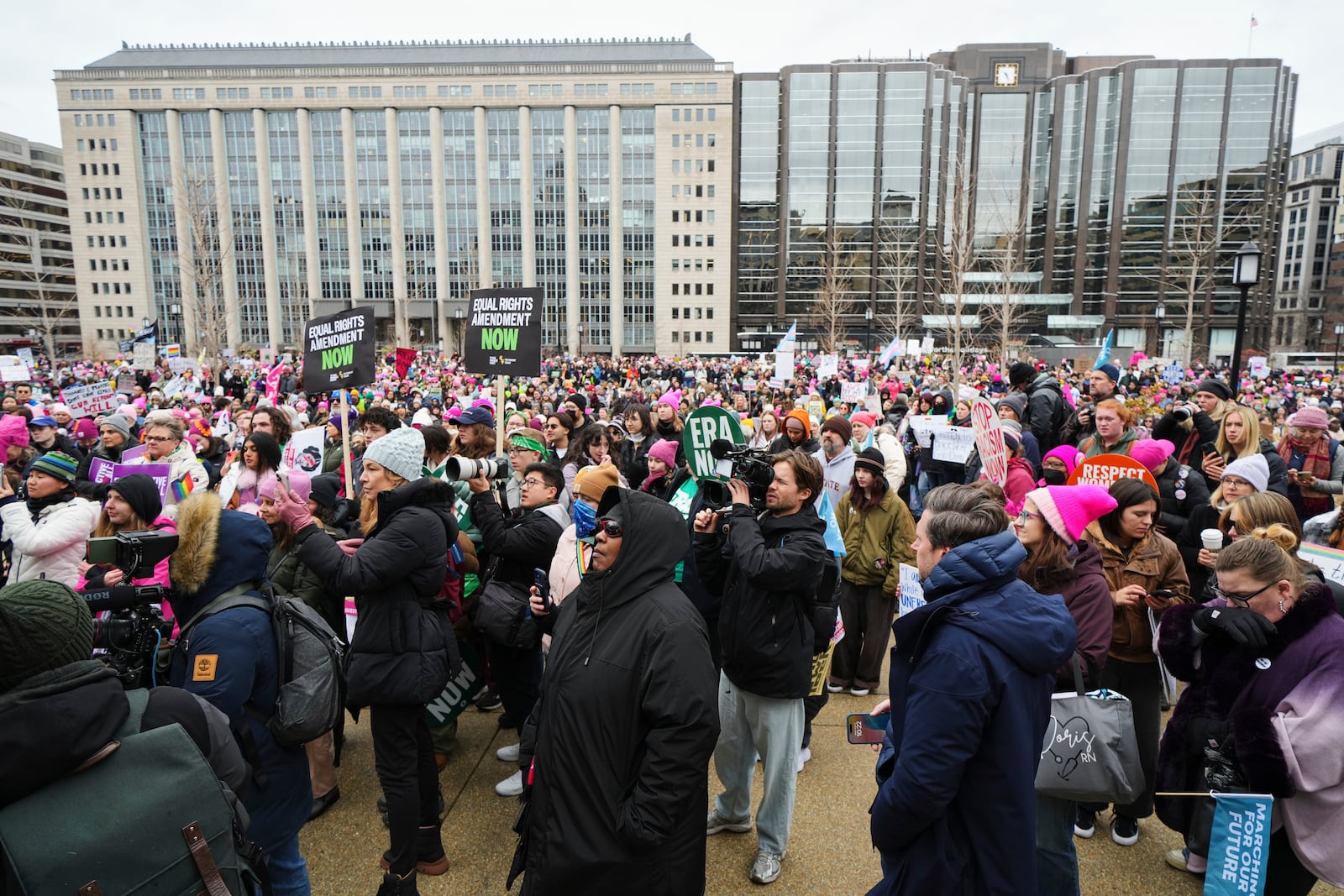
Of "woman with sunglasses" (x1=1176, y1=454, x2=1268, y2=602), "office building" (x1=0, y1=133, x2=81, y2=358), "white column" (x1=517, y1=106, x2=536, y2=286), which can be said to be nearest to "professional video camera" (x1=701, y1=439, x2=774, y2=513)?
"woman with sunglasses" (x1=1176, y1=454, x2=1268, y2=602)

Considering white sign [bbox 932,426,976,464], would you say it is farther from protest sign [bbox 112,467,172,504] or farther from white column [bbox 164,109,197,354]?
white column [bbox 164,109,197,354]

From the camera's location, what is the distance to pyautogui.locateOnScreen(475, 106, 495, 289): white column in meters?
72.8

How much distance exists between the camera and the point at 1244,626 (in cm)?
276

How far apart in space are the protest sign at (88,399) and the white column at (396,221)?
6403 cm

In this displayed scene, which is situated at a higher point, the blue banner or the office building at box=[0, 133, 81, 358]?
the office building at box=[0, 133, 81, 358]

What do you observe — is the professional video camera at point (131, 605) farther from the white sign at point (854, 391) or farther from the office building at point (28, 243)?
the office building at point (28, 243)

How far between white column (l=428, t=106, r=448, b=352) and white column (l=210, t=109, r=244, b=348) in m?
19.7

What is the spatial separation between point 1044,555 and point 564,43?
297ft

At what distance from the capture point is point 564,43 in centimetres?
8031

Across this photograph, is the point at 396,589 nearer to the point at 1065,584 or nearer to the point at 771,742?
the point at 771,742

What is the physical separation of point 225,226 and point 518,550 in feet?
276

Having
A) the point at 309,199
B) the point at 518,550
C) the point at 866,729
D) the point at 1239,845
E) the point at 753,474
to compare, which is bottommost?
the point at 1239,845

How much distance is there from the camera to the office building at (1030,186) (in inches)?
2689

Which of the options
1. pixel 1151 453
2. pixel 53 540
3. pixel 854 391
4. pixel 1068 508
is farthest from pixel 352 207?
pixel 1068 508
